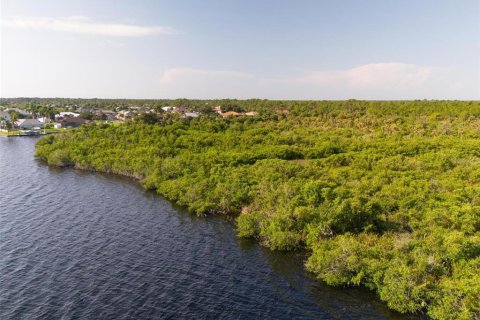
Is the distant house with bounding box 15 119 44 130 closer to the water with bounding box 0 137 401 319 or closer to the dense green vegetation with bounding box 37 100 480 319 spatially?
the dense green vegetation with bounding box 37 100 480 319

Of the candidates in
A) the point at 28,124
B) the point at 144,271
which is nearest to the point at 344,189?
the point at 144,271

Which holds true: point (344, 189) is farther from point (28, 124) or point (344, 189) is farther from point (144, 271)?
point (28, 124)

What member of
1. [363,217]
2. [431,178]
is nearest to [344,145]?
[431,178]

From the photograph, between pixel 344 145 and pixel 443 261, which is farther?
pixel 344 145

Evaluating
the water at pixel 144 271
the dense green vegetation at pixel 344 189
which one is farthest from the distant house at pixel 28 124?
the water at pixel 144 271

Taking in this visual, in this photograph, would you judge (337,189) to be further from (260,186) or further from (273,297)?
(273,297)

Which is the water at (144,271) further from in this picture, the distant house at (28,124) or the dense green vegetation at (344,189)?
the distant house at (28,124)
